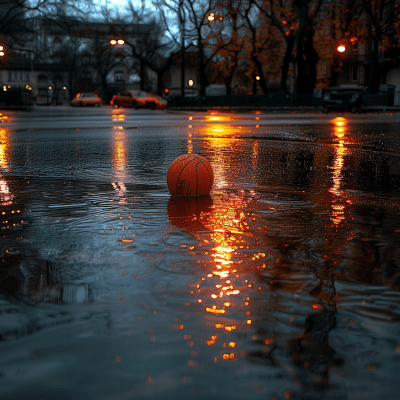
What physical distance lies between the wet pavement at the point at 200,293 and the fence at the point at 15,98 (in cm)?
4194

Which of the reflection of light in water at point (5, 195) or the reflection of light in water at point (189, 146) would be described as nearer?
the reflection of light in water at point (5, 195)

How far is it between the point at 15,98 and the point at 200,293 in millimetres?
46759

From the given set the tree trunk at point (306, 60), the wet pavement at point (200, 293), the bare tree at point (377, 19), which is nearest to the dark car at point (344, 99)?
the tree trunk at point (306, 60)

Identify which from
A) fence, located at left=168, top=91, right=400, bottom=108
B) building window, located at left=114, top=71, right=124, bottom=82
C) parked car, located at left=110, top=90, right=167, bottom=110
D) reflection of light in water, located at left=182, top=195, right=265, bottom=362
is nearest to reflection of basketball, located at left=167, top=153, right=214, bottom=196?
reflection of light in water, located at left=182, top=195, right=265, bottom=362

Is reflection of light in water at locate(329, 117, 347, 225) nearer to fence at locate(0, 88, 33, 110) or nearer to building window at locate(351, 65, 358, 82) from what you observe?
fence at locate(0, 88, 33, 110)

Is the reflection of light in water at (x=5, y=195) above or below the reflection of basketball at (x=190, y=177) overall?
below

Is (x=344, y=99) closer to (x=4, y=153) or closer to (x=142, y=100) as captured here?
(x=142, y=100)

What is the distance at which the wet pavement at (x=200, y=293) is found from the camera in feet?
7.47

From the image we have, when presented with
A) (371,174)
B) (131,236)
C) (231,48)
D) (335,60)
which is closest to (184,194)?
(131,236)

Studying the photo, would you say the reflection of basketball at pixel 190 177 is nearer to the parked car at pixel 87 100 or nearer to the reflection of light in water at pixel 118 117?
the reflection of light in water at pixel 118 117

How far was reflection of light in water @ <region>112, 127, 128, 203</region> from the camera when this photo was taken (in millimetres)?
6969

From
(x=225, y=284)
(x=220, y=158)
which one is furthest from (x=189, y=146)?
(x=225, y=284)

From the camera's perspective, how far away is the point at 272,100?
46844mm

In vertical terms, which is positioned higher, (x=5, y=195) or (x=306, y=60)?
(x=306, y=60)
